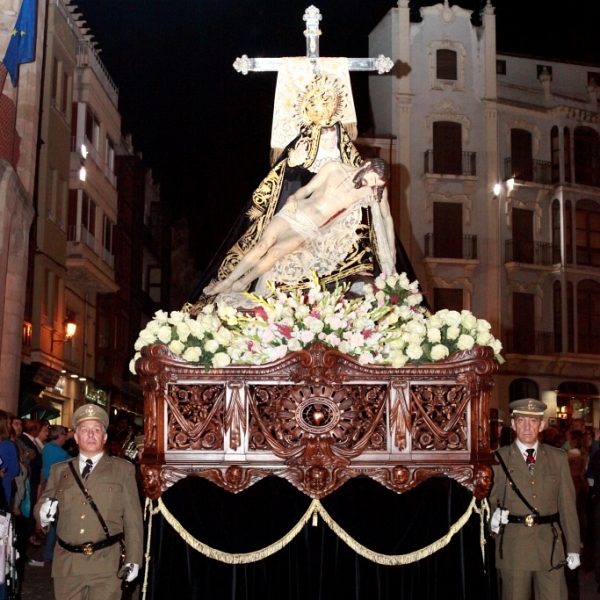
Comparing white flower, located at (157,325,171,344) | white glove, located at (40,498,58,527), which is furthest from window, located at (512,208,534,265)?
white glove, located at (40,498,58,527)

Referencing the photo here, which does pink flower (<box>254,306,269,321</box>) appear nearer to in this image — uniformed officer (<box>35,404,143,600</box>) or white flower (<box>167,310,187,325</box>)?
white flower (<box>167,310,187,325</box>)

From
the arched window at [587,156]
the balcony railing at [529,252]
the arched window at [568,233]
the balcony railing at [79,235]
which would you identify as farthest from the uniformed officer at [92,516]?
the arched window at [587,156]

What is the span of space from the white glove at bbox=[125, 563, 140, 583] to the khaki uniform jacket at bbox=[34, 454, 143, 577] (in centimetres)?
3

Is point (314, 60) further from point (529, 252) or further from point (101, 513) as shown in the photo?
point (529, 252)

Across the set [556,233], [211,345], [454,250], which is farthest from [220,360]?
[556,233]

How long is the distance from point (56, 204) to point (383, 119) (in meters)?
12.6

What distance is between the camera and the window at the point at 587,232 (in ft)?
118

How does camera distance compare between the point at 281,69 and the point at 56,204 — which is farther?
the point at 56,204

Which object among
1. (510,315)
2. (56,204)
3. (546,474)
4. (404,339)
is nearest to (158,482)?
(404,339)

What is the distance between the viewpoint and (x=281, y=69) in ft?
29.1

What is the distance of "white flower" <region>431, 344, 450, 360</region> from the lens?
6.41m

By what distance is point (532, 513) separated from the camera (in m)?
6.63

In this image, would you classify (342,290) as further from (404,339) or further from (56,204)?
(56,204)

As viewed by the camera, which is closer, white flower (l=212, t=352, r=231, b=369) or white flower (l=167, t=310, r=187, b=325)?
white flower (l=212, t=352, r=231, b=369)
